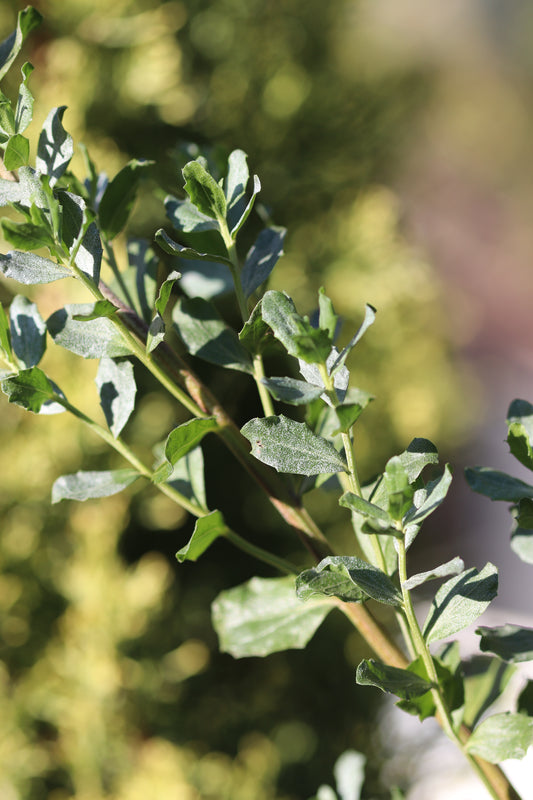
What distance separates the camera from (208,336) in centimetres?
26

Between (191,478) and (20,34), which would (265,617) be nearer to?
(191,478)

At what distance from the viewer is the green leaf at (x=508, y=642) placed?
219 mm

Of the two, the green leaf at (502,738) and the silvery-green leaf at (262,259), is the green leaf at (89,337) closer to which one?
the silvery-green leaf at (262,259)

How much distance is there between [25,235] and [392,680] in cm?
17

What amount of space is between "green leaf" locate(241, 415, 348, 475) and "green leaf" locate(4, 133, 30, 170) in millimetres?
103

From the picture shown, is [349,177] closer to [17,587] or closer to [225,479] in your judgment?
[225,479]

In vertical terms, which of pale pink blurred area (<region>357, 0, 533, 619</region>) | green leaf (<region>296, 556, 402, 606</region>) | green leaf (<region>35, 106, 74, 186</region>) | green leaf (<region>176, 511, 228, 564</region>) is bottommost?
pale pink blurred area (<region>357, 0, 533, 619</region>)

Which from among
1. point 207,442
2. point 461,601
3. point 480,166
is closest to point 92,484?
point 461,601

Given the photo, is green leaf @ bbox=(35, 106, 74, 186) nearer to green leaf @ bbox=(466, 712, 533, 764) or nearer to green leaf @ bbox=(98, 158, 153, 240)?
green leaf @ bbox=(98, 158, 153, 240)

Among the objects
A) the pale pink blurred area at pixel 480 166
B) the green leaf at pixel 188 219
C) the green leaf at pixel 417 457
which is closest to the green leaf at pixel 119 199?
the green leaf at pixel 188 219

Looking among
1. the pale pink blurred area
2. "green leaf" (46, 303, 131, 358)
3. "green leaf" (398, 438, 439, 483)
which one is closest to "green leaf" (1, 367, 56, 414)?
"green leaf" (46, 303, 131, 358)

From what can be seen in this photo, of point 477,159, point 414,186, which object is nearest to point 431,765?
point 414,186

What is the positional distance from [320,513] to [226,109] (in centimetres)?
62

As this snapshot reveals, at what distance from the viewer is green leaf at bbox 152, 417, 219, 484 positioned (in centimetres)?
22
